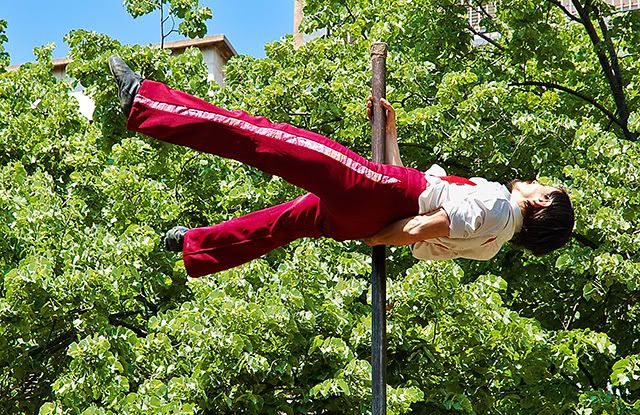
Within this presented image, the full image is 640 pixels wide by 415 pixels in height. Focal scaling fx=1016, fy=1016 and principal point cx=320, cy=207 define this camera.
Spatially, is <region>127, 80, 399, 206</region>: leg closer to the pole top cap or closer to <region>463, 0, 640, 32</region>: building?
the pole top cap

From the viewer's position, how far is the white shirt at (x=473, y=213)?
4.54m

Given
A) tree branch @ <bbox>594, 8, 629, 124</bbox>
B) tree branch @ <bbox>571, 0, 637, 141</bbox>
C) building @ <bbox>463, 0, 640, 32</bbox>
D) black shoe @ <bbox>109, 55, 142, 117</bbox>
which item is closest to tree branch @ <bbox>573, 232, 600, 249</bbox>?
tree branch @ <bbox>571, 0, 637, 141</bbox>

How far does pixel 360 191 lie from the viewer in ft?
14.7

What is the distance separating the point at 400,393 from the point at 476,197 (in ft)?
9.58

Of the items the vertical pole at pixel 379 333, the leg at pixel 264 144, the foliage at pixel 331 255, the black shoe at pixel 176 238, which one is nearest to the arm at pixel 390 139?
the vertical pole at pixel 379 333

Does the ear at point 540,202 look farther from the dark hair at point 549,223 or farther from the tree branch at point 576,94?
the tree branch at point 576,94

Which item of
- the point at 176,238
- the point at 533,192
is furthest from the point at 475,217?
the point at 176,238

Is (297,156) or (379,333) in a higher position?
(297,156)

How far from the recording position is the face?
4746 mm

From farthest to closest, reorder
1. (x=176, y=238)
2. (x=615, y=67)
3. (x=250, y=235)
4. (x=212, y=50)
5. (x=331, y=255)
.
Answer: (x=212, y=50), (x=615, y=67), (x=331, y=255), (x=176, y=238), (x=250, y=235)

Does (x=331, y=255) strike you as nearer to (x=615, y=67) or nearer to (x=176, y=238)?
(x=176, y=238)

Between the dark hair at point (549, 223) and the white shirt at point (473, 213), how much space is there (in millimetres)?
53

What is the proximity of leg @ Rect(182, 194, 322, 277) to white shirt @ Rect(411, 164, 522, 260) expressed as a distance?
58 cm

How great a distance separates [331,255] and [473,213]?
151 inches
